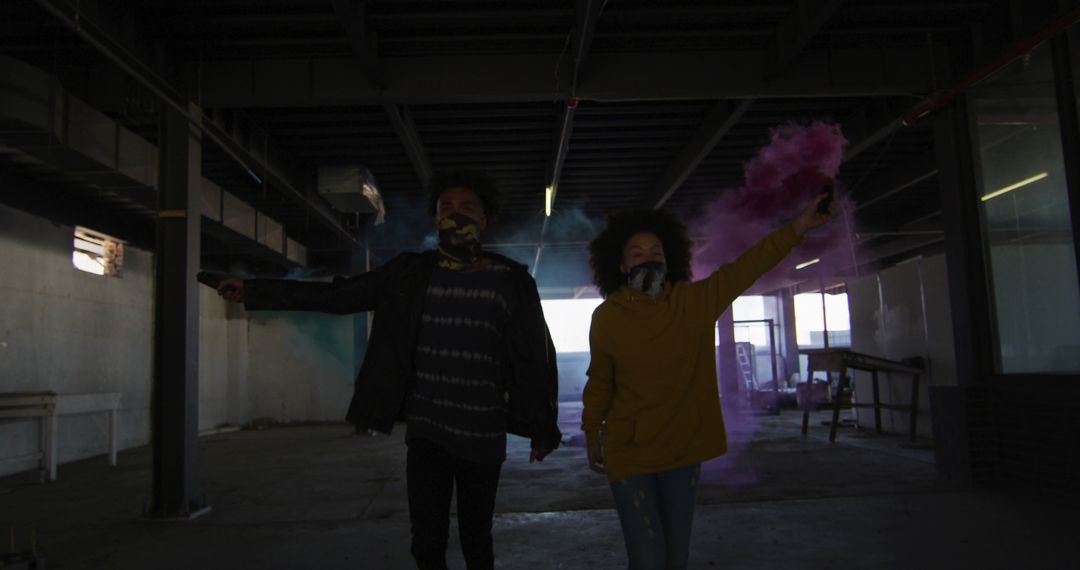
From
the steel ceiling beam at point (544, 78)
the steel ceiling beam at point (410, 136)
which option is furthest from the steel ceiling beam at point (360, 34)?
the steel ceiling beam at point (410, 136)

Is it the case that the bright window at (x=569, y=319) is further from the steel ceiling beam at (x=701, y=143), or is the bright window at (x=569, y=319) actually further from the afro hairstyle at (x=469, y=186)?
the afro hairstyle at (x=469, y=186)

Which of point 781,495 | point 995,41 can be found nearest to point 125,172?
point 781,495

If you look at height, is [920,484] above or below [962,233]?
below

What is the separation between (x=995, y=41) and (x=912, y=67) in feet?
2.07

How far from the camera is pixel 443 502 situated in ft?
7.26

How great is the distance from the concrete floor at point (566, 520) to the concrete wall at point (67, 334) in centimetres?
112

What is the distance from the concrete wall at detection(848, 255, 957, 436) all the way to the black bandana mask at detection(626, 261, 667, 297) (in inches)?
270

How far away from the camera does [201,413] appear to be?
12156 mm

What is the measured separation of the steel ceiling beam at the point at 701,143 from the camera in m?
6.51

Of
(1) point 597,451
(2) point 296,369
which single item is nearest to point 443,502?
(1) point 597,451

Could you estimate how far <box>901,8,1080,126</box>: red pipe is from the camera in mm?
4250

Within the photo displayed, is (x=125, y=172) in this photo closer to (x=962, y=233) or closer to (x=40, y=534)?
(x=40, y=534)

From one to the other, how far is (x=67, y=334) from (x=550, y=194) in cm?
614

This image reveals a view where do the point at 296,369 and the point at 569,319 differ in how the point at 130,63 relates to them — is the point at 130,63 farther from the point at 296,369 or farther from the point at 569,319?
the point at 569,319
